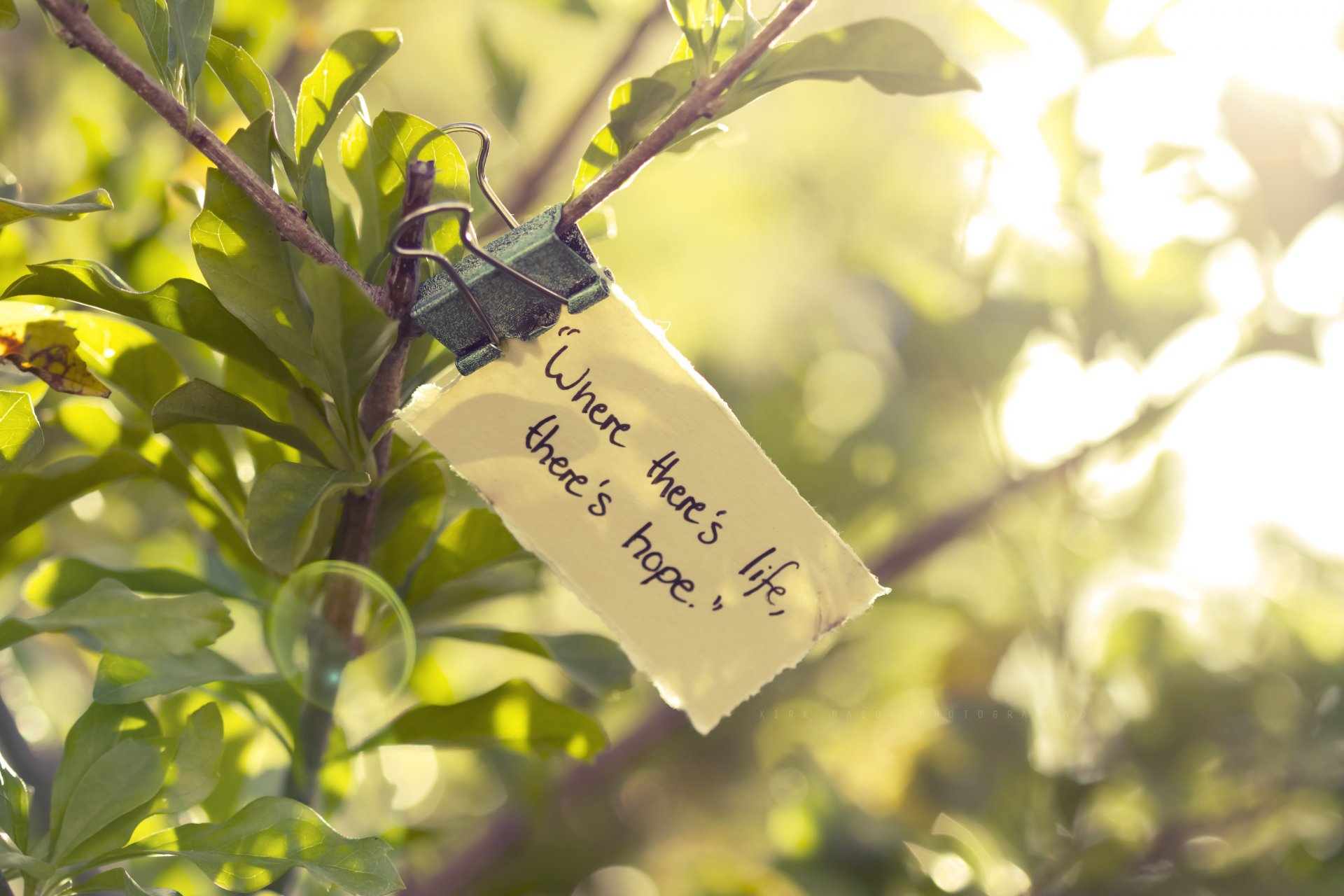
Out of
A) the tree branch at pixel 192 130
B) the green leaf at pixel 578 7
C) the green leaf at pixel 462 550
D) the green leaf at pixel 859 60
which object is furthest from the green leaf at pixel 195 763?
the green leaf at pixel 578 7

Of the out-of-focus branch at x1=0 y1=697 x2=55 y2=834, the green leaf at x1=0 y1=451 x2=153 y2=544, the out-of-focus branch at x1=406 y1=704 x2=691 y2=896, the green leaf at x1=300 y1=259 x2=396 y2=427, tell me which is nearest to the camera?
the green leaf at x1=300 y1=259 x2=396 y2=427

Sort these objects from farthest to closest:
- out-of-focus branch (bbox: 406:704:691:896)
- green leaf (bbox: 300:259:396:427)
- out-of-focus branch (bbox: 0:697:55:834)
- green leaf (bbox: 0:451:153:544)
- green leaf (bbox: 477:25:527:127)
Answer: out-of-focus branch (bbox: 406:704:691:896) → green leaf (bbox: 477:25:527:127) → out-of-focus branch (bbox: 0:697:55:834) → green leaf (bbox: 0:451:153:544) → green leaf (bbox: 300:259:396:427)

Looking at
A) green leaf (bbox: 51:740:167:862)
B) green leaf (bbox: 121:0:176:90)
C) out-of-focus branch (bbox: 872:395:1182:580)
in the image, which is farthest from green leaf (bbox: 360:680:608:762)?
out-of-focus branch (bbox: 872:395:1182:580)

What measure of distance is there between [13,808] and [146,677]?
0.07m

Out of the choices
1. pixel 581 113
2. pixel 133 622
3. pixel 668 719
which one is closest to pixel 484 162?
pixel 133 622

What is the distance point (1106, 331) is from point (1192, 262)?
101mm

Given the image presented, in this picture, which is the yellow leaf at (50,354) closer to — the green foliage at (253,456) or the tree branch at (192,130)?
the green foliage at (253,456)

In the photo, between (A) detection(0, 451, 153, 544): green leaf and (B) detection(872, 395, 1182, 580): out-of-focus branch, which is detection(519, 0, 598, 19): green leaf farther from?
(B) detection(872, 395, 1182, 580): out-of-focus branch

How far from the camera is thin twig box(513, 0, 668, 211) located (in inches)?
29.9

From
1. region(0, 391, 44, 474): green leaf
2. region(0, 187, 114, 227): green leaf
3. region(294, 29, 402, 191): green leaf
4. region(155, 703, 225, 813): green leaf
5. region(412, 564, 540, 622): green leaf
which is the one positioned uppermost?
region(0, 187, 114, 227): green leaf

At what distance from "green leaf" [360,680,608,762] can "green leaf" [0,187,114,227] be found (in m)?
0.27

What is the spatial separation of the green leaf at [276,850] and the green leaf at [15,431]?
0.16 metres

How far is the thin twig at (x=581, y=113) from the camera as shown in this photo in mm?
759

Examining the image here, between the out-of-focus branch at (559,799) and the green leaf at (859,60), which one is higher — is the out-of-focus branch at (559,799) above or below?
below
